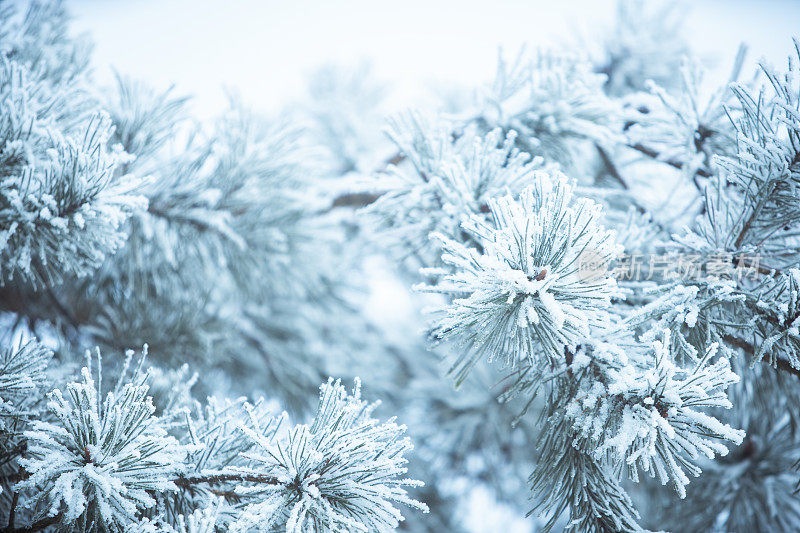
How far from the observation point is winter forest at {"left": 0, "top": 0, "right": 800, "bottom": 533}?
63 centimetres

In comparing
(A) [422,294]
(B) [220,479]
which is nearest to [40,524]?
(B) [220,479]

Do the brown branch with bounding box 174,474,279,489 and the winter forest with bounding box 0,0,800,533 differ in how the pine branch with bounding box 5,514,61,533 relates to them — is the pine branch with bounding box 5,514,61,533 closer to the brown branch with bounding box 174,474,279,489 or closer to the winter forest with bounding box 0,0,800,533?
the winter forest with bounding box 0,0,800,533

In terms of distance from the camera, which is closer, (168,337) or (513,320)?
(513,320)

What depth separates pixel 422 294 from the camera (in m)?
1.14

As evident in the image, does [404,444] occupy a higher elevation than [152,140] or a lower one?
lower

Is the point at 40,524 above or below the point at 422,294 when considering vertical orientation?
below

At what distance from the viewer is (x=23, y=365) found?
0.78m

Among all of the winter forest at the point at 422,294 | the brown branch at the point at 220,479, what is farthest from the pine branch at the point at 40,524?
the brown branch at the point at 220,479

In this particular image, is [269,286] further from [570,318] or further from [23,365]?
[570,318]

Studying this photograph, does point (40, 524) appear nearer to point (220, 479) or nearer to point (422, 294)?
point (220, 479)

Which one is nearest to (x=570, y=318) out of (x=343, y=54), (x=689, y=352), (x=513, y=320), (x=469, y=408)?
(x=513, y=320)

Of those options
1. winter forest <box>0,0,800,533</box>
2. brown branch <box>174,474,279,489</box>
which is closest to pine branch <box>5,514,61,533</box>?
winter forest <box>0,0,800,533</box>

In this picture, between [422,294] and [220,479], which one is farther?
[422,294]

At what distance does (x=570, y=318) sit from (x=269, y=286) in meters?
1.23
